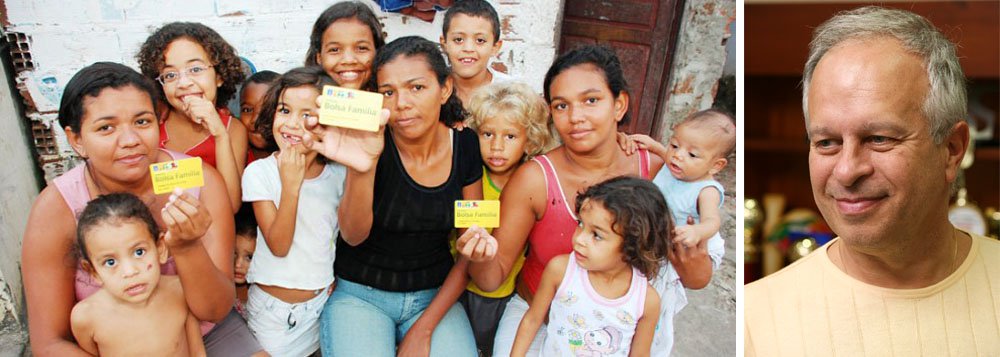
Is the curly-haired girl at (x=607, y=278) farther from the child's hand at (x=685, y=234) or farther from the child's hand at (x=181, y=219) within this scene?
the child's hand at (x=181, y=219)

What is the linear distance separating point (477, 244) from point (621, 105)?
1.83ft

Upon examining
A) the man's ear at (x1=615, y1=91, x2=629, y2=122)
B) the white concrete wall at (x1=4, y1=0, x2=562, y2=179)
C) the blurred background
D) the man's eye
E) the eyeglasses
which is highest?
the white concrete wall at (x1=4, y1=0, x2=562, y2=179)

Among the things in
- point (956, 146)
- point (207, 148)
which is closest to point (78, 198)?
point (207, 148)

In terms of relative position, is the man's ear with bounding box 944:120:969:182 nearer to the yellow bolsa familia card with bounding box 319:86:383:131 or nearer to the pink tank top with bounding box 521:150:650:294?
the pink tank top with bounding box 521:150:650:294

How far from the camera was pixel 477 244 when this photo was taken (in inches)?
82.3

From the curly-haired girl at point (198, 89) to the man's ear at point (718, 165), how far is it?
4.23ft

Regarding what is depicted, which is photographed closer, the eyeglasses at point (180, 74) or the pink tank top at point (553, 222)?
the eyeglasses at point (180, 74)

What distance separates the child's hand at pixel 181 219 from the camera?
6.29 feet

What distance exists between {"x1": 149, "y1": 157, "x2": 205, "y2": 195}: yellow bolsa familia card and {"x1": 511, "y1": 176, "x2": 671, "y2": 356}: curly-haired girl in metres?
0.98

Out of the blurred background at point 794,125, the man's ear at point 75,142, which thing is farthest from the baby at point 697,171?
the blurred background at point 794,125

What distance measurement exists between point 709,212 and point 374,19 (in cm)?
106

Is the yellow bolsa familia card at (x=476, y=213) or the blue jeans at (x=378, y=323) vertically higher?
the yellow bolsa familia card at (x=476, y=213)

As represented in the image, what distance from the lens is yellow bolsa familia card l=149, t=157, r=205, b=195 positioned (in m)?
1.96

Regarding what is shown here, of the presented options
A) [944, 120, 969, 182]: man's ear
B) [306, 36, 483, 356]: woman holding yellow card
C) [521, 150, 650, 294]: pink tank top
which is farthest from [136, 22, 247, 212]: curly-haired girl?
[944, 120, 969, 182]: man's ear
